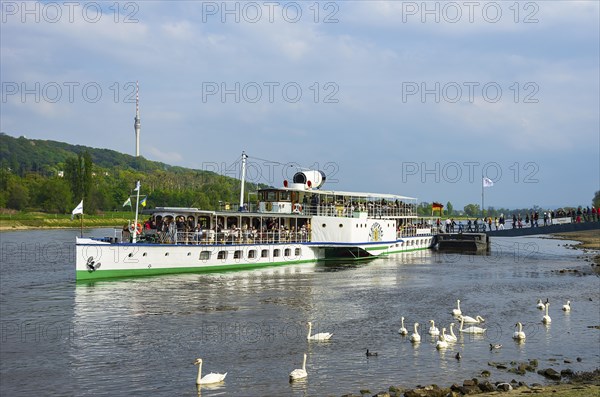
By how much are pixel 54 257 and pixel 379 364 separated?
169 ft

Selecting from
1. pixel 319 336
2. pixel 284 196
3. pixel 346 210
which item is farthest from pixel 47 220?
pixel 319 336

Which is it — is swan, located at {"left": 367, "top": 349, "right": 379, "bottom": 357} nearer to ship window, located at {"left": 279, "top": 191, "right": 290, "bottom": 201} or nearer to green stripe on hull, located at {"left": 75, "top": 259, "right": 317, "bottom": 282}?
green stripe on hull, located at {"left": 75, "top": 259, "right": 317, "bottom": 282}

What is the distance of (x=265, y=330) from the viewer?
30.6 metres

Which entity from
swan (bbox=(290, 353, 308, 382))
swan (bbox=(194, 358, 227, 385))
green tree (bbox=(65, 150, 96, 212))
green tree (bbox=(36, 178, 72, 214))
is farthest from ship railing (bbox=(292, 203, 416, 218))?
green tree (bbox=(36, 178, 72, 214))

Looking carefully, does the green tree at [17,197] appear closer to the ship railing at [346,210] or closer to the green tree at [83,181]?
the green tree at [83,181]

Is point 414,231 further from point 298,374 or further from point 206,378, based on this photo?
point 206,378

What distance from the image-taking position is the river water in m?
22.6

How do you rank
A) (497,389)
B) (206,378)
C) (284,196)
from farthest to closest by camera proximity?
(284,196) < (206,378) < (497,389)

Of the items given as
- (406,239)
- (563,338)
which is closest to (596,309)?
(563,338)

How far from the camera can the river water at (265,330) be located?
890 inches

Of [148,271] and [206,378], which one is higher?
[148,271]

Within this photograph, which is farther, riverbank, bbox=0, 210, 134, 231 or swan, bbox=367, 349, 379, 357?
riverbank, bbox=0, 210, 134, 231

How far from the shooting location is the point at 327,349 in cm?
2705

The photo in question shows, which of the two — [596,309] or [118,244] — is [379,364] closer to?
[596,309]
